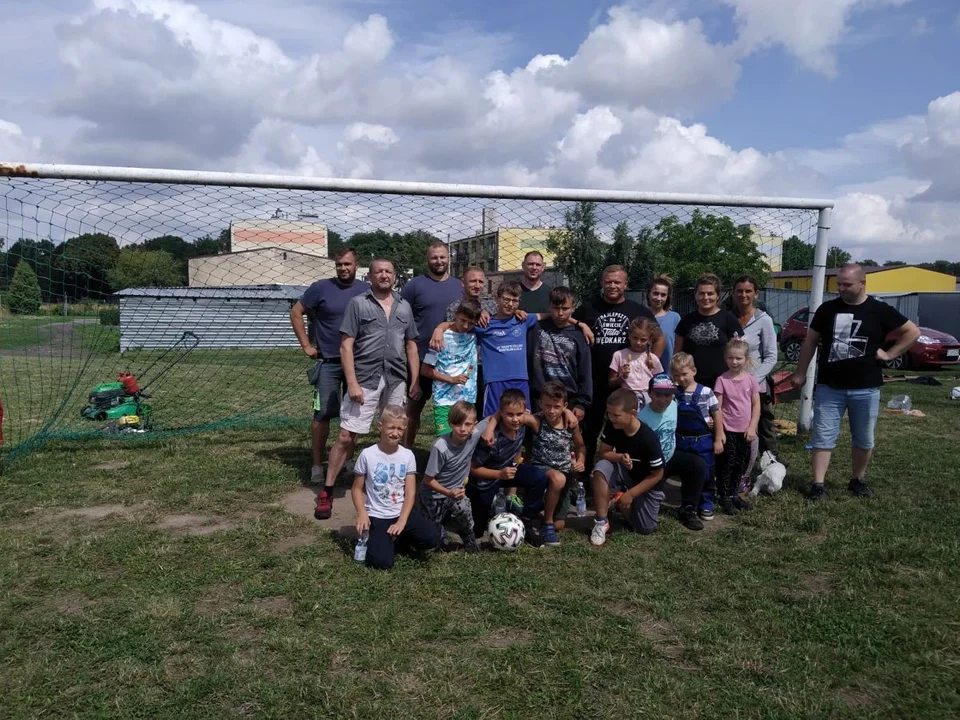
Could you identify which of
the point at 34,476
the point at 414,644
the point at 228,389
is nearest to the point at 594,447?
the point at 414,644

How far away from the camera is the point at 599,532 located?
4602 millimetres

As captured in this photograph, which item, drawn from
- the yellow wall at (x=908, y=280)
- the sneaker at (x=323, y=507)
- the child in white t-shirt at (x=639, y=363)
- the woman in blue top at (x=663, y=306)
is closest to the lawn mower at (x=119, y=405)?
the sneaker at (x=323, y=507)

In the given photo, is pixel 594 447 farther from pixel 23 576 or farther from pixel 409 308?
pixel 23 576

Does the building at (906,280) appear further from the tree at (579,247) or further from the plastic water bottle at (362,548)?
the plastic water bottle at (362,548)

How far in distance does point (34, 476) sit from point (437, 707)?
4.91 metres

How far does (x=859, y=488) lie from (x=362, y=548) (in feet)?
13.2

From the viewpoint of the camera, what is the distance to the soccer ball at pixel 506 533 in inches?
174

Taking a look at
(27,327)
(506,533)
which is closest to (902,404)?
(506,533)

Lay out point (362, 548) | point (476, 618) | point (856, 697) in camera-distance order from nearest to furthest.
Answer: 1. point (856, 697)
2. point (476, 618)
3. point (362, 548)

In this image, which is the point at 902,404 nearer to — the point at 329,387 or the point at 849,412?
the point at 849,412

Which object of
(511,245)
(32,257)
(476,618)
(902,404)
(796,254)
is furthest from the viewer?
(902,404)

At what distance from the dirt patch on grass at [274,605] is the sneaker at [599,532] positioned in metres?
1.96

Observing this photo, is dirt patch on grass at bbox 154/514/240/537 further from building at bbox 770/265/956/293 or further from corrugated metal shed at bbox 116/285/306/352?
building at bbox 770/265/956/293

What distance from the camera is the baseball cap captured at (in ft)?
15.9
